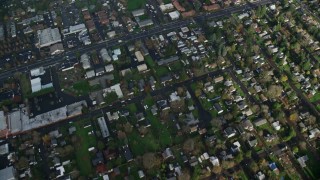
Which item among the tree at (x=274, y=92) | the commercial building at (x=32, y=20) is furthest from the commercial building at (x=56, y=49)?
the tree at (x=274, y=92)

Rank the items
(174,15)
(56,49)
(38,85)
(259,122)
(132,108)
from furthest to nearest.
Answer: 1. (174,15)
2. (56,49)
3. (38,85)
4. (132,108)
5. (259,122)

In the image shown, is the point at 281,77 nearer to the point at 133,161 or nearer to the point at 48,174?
the point at 133,161

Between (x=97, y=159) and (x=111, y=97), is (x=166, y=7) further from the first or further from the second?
(x=97, y=159)

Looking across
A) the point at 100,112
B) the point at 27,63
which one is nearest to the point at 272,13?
the point at 100,112

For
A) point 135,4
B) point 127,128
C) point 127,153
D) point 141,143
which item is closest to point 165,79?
point 127,128

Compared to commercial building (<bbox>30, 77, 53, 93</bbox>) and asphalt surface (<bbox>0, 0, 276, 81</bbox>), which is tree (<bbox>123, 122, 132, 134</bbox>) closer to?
commercial building (<bbox>30, 77, 53, 93</bbox>)

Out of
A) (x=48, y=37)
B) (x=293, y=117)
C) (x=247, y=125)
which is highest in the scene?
(x=48, y=37)
